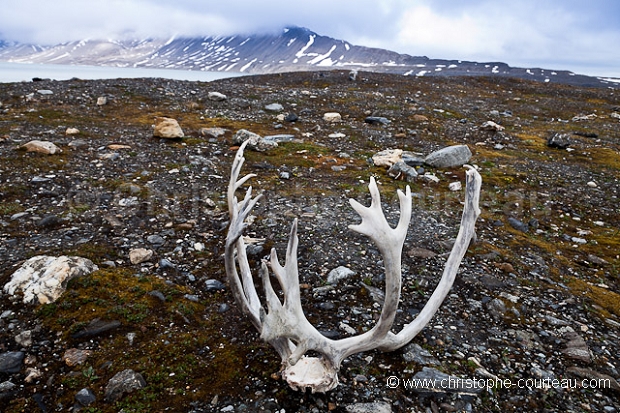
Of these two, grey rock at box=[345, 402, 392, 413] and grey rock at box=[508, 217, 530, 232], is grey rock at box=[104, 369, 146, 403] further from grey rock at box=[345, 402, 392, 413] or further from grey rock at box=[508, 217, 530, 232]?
grey rock at box=[508, 217, 530, 232]

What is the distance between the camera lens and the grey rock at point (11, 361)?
392 cm

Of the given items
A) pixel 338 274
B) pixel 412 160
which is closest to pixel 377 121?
pixel 412 160

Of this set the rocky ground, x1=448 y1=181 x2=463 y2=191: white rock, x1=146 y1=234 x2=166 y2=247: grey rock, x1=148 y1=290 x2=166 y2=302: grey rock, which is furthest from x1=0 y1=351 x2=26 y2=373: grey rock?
x1=448 y1=181 x2=463 y2=191: white rock

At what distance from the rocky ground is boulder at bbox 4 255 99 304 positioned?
0.43 feet

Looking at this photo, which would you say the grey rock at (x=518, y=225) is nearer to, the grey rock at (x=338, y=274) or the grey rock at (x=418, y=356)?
the grey rock at (x=338, y=274)

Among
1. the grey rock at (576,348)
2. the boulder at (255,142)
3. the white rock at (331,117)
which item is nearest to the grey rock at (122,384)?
the grey rock at (576,348)

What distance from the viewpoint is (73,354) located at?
4.17 m

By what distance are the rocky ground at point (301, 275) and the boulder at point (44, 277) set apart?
0.13 meters

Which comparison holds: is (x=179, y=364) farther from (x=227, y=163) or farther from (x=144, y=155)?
(x=144, y=155)

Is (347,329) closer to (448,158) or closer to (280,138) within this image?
(448,158)

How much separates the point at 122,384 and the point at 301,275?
2.91m

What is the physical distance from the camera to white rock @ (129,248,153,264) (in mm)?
6137

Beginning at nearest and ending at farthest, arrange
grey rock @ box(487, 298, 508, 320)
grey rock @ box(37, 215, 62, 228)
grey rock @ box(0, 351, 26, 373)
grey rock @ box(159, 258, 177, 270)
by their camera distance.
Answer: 1. grey rock @ box(0, 351, 26, 373)
2. grey rock @ box(487, 298, 508, 320)
3. grey rock @ box(159, 258, 177, 270)
4. grey rock @ box(37, 215, 62, 228)

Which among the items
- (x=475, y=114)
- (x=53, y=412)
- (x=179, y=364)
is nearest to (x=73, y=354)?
(x=53, y=412)
